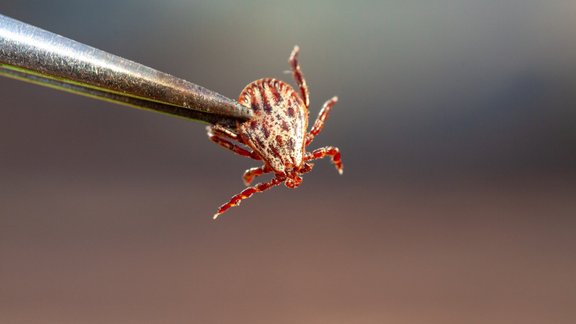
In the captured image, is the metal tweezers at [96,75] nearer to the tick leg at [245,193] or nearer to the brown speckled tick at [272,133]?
the brown speckled tick at [272,133]

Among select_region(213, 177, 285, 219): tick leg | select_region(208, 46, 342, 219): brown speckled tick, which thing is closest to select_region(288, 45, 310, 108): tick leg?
select_region(208, 46, 342, 219): brown speckled tick

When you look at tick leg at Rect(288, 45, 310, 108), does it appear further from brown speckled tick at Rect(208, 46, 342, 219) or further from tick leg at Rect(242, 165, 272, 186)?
tick leg at Rect(242, 165, 272, 186)

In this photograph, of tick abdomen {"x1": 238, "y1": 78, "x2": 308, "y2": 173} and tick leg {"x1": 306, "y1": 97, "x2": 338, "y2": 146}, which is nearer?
tick abdomen {"x1": 238, "y1": 78, "x2": 308, "y2": 173}

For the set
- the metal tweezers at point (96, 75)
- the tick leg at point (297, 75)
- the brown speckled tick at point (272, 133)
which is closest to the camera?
the metal tweezers at point (96, 75)

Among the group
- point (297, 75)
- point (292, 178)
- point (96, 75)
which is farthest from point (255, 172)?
point (96, 75)

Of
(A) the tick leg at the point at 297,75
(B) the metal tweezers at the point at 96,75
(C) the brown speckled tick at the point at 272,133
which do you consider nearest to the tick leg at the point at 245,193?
(C) the brown speckled tick at the point at 272,133
